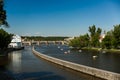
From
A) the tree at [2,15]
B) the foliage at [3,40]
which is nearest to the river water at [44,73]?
the tree at [2,15]

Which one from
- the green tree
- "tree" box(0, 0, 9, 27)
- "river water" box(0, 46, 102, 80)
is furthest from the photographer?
the green tree

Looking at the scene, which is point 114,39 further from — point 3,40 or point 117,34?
point 3,40

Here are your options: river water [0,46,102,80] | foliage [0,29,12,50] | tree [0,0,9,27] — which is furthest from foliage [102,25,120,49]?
tree [0,0,9,27]

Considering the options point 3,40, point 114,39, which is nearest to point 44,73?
point 3,40

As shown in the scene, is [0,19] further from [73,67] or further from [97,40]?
[97,40]

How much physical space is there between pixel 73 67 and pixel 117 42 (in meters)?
97.4

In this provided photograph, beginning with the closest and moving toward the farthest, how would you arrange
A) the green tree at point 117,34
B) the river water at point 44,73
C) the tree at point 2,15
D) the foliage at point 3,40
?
the tree at point 2,15
the river water at point 44,73
the foliage at point 3,40
the green tree at point 117,34

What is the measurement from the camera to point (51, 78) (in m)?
43.7

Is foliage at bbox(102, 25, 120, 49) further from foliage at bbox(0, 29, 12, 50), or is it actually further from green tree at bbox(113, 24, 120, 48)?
foliage at bbox(0, 29, 12, 50)

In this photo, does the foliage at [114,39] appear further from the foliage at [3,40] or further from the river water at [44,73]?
the river water at [44,73]

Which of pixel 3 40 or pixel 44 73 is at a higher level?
pixel 3 40

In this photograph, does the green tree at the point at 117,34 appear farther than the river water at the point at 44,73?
Yes

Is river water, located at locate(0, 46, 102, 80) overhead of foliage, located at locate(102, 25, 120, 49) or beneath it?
beneath

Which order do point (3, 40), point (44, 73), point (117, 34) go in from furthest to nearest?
point (117, 34), point (3, 40), point (44, 73)
